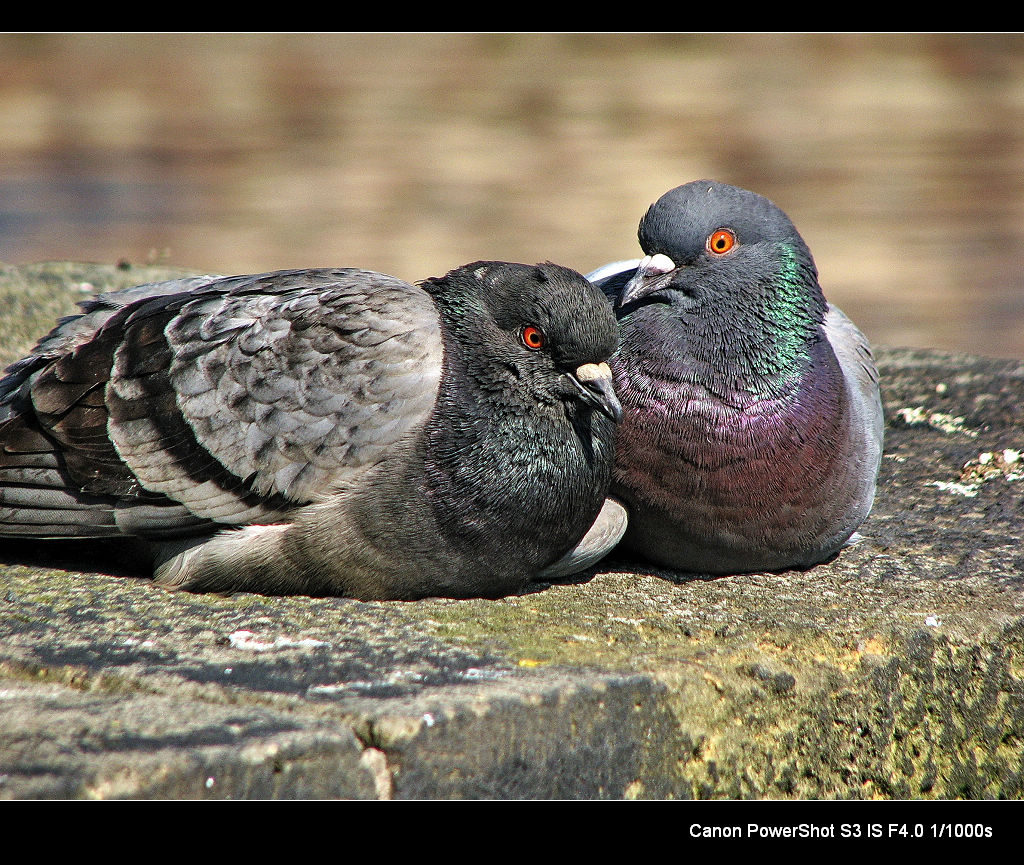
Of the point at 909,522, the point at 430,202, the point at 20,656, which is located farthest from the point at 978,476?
the point at 430,202

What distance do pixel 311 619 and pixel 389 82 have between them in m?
9.24

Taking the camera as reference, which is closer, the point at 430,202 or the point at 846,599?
the point at 846,599

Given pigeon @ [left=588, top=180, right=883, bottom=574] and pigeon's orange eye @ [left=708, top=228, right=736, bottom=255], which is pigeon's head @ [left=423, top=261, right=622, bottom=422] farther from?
pigeon's orange eye @ [left=708, top=228, right=736, bottom=255]

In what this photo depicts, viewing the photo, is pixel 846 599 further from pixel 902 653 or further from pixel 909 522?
pixel 909 522

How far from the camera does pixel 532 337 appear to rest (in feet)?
12.4

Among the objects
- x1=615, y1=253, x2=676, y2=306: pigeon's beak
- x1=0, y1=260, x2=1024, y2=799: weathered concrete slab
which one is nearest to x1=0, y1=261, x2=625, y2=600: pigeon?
x1=0, y1=260, x2=1024, y2=799: weathered concrete slab

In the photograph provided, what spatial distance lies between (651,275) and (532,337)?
605 mm

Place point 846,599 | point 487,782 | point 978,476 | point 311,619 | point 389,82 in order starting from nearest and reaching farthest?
1. point 487,782
2. point 311,619
3. point 846,599
4. point 978,476
5. point 389,82

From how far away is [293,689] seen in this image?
304 cm

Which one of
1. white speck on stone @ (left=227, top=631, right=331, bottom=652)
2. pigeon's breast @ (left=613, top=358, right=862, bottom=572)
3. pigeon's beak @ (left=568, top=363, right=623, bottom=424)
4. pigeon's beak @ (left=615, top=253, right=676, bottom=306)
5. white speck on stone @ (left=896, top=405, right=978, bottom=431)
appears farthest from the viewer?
white speck on stone @ (left=896, top=405, right=978, bottom=431)

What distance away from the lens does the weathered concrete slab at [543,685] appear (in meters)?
2.76

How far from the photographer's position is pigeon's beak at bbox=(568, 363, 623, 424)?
3709 mm

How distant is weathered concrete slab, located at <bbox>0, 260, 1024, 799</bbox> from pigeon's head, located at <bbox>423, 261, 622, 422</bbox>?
72 centimetres

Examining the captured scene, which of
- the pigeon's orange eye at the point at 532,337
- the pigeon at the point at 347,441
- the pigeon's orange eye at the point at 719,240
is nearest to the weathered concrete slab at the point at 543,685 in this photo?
the pigeon at the point at 347,441
